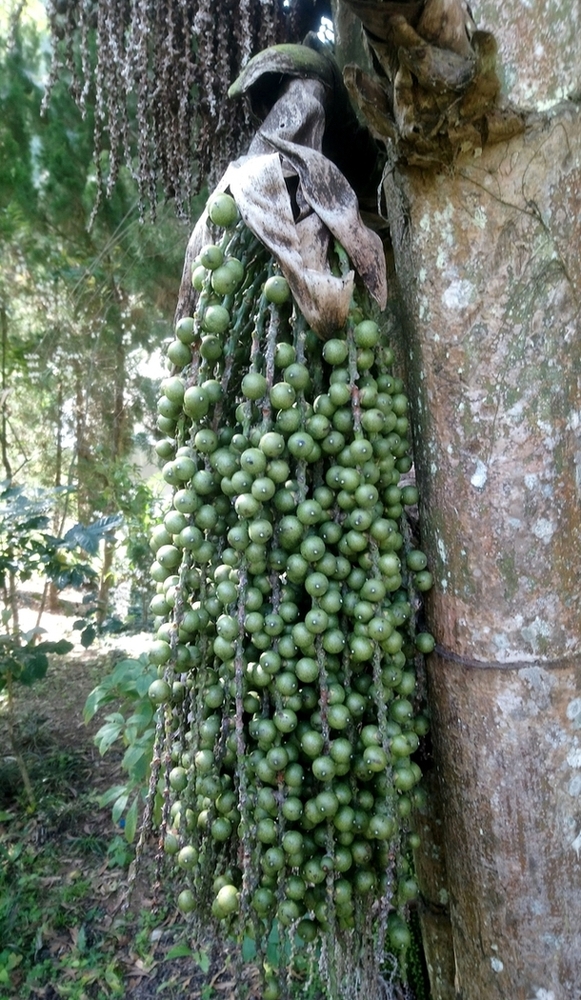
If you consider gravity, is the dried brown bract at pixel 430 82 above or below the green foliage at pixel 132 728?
above

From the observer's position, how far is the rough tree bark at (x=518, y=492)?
111cm

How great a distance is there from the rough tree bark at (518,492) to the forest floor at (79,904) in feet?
4.29

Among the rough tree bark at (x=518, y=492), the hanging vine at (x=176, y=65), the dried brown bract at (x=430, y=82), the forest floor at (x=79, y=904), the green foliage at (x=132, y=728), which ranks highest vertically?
the hanging vine at (x=176, y=65)

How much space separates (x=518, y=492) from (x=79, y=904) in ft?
10.0

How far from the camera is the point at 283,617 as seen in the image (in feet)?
3.71

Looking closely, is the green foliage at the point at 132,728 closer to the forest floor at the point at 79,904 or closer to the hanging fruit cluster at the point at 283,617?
the forest floor at the point at 79,904

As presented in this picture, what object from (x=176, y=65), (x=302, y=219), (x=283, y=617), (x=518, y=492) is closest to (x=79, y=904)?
(x=283, y=617)

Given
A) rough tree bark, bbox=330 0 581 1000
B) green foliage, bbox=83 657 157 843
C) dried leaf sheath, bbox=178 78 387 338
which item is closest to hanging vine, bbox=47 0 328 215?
dried leaf sheath, bbox=178 78 387 338

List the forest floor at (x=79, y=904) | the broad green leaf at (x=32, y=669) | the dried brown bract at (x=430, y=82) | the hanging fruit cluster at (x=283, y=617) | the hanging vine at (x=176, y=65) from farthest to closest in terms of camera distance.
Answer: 1. the broad green leaf at (x=32, y=669)
2. the forest floor at (x=79, y=904)
3. the hanging vine at (x=176, y=65)
4. the hanging fruit cluster at (x=283, y=617)
5. the dried brown bract at (x=430, y=82)

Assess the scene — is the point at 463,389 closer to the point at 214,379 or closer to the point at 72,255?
the point at 214,379

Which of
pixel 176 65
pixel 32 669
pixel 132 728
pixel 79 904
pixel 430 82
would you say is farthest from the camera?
pixel 32 669

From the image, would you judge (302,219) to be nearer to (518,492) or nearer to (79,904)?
(518,492)

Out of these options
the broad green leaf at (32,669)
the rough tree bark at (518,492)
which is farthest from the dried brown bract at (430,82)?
the broad green leaf at (32,669)

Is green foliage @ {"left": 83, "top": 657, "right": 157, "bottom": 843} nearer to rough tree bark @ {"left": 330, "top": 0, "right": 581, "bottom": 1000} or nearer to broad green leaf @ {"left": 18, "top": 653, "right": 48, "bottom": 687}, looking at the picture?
broad green leaf @ {"left": 18, "top": 653, "right": 48, "bottom": 687}
